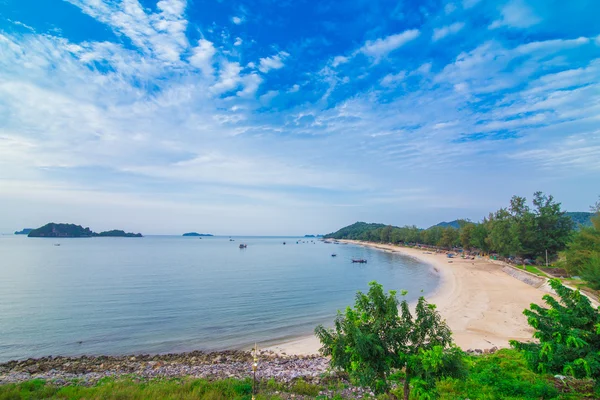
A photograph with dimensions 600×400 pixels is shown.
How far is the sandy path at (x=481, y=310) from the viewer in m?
19.1

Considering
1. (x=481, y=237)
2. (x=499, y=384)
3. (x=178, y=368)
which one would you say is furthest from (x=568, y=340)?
(x=481, y=237)

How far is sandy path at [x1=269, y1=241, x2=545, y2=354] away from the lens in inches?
752

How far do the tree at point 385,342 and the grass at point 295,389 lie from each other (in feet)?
11.5

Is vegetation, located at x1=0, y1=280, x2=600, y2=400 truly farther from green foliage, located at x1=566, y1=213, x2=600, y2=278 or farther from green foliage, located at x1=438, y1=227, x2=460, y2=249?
green foliage, located at x1=438, y1=227, x2=460, y2=249

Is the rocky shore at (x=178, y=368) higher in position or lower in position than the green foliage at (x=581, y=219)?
lower

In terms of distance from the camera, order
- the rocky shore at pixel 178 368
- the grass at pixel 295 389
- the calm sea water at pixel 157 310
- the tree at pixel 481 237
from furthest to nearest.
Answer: the tree at pixel 481 237 → the calm sea water at pixel 157 310 → the rocky shore at pixel 178 368 → the grass at pixel 295 389

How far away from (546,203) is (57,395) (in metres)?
75.1

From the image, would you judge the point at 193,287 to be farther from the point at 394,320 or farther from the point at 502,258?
the point at 502,258

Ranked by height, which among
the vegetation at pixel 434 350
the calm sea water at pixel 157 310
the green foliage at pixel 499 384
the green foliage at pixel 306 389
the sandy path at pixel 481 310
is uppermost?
the vegetation at pixel 434 350

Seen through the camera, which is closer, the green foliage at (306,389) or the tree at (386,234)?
the green foliage at (306,389)

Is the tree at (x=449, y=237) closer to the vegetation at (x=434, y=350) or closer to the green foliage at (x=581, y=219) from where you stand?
the green foliage at (x=581, y=219)

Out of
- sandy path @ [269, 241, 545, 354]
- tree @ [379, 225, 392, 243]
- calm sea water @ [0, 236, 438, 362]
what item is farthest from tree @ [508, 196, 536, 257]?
tree @ [379, 225, 392, 243]

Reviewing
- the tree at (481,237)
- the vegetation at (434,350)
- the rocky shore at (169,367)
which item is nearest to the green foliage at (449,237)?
the tree at (481,237)

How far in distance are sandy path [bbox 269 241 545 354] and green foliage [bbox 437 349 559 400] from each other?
6.90m
